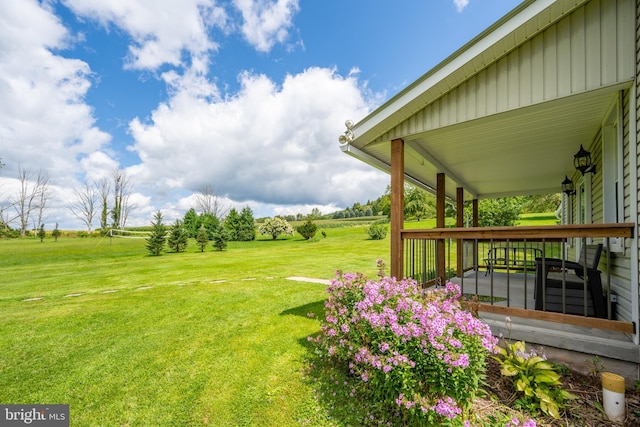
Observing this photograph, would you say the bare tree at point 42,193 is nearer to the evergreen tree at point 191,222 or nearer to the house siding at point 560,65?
the evergreen tree at point 191,222

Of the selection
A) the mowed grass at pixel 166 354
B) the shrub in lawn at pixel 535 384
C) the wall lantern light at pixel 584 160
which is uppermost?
the wall lantern light at pixel 584 160

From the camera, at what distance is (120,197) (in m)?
32.4

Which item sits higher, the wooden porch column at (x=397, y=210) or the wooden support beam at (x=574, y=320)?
the wooden porch column at (x=397, y=210)

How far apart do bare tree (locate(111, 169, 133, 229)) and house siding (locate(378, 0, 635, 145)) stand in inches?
1499

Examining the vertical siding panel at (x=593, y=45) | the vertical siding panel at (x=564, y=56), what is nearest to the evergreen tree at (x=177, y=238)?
the vertical siding panel at (x=564, y=56)

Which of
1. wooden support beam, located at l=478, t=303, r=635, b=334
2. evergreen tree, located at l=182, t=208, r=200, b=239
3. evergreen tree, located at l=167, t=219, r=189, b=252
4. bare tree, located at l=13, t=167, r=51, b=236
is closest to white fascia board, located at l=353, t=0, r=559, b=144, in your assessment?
wooden support beam, located at l=478, t=303, r=635, b=334

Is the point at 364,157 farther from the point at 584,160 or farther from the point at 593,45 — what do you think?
the point at 584,160

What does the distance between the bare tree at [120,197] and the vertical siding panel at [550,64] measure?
38.7 metres

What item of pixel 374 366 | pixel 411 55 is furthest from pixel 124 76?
pixel 374 366

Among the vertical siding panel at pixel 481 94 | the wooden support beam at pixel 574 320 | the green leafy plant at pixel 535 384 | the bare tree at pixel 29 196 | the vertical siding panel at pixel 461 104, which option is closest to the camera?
the green leafy plant at pixel 535 384

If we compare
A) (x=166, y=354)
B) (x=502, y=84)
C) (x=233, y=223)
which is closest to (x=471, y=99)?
(x=502, y=84)

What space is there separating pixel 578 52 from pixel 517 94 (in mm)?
588

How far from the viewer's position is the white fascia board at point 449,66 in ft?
9.16

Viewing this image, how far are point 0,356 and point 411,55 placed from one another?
952cm
